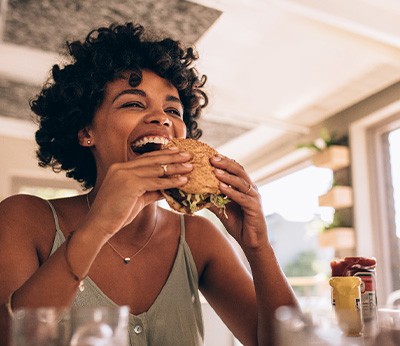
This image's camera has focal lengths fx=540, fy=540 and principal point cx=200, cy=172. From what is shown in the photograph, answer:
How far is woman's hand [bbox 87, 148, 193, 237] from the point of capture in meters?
1.20

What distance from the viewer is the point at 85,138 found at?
1.79 meters

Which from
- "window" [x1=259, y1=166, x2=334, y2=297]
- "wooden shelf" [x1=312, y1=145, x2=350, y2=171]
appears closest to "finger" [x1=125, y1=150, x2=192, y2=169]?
"window" [x1=259, y1=166, x2=334, y2=297]

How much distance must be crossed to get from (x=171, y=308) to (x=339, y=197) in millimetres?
4486

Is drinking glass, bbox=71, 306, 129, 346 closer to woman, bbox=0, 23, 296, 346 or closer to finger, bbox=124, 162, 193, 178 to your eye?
woman, bbox=0, 23, 296, 346

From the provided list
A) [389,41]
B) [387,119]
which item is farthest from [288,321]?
[387,119]

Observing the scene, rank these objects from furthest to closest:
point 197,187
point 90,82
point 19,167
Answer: point 19,167 < point 90,82 < point 197,187

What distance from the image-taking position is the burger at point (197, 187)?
1.39 metres

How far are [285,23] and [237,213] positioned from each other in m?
3.15

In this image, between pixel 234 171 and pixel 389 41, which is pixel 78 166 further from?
pixel 389 41

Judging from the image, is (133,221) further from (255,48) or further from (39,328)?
(255,48)

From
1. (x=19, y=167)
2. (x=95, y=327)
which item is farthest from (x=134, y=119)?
(x=19, y=167)

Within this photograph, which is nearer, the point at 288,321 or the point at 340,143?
the point at 288,321

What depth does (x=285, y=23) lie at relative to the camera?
4.32m

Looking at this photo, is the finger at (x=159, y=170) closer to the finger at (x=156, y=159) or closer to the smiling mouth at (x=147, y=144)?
the finger at (x=156, y=159)
